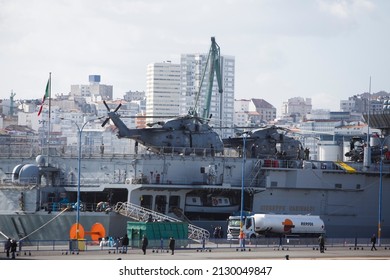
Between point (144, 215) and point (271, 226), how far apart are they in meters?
5.63

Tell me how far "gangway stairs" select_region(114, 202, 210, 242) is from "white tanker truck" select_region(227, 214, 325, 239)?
1401 mm

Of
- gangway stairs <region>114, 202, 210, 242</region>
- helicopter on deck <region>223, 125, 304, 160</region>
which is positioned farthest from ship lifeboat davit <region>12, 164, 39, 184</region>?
helicopter on deck <region>223, 125, 304, 160</region>

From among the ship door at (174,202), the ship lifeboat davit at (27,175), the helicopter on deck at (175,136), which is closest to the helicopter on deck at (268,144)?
the helicopter on deck at (175,136)

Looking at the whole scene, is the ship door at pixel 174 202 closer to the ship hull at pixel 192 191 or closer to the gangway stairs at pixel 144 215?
the ship hull at pixel 192 191

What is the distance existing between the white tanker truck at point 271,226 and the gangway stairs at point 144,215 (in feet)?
4.59

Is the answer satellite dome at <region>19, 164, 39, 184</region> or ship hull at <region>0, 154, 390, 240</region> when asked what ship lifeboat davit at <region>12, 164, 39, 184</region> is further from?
ship hull at <region>0, 154, 390, 240</region>

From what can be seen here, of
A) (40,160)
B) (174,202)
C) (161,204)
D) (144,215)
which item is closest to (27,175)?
(40,160)

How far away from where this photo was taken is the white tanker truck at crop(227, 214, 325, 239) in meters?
48.6

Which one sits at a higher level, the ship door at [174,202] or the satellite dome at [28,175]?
the satellite dome at [28,175]

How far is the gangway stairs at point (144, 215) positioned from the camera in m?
47.8

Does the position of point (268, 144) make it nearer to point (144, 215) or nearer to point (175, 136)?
point (175, 136)

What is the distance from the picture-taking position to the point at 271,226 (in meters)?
48.7
